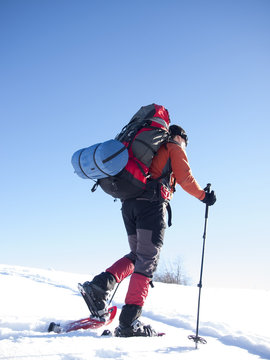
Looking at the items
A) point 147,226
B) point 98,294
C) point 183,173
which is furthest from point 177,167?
point 98,294

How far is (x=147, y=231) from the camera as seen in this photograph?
11.2 ft

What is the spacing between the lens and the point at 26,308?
386 centimetres

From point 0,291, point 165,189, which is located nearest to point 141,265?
point 165,189

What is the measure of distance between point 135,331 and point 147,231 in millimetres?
1060

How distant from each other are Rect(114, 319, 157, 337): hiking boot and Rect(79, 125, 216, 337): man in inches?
0.6

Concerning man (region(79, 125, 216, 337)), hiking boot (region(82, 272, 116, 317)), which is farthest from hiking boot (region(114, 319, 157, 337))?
hiking boot (region(82, 272, 116, 317))

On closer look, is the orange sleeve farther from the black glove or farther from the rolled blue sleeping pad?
the rolled blue sleeping pad

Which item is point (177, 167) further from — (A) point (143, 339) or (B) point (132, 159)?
(A) point (143, 339)

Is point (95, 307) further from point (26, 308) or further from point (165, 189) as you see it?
point (165, 189)

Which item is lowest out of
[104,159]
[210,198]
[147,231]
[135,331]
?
[135,331]

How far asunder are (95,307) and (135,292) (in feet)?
1.77

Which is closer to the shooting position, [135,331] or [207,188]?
[135,331]

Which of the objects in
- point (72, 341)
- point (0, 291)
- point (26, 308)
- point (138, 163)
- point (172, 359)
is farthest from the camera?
point (0, 291)

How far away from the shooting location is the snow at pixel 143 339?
200 cm
